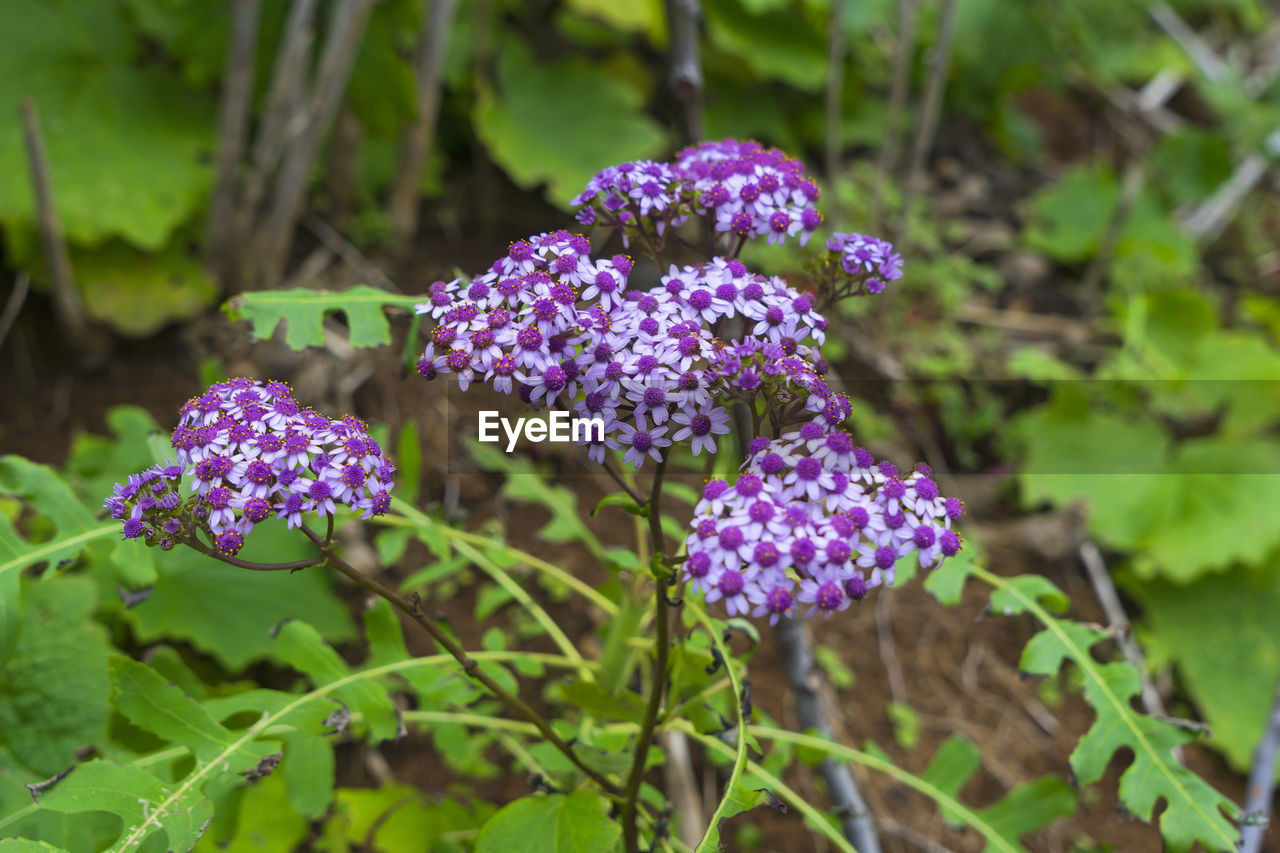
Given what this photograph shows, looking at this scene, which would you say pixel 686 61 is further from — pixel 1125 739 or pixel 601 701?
pixel 1125 739

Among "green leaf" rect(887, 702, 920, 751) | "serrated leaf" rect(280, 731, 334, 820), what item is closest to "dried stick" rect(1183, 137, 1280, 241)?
"green leaf" rect(887, 702, 920, 751)

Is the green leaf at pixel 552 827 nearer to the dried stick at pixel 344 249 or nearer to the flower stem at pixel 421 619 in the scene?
the flower stem at pixel 421 619

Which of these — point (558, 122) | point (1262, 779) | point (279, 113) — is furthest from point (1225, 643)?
point (279, 113)

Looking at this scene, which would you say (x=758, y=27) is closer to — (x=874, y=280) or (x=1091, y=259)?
(x=1091, y=259)

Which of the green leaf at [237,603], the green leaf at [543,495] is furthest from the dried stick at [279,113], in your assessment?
the green leaf at [543,495]

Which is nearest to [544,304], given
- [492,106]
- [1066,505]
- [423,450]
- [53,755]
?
[53,755]

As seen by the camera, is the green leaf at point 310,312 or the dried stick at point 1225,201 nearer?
the green leaf at point 310,312

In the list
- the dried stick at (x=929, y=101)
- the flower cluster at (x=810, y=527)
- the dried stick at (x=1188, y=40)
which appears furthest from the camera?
the dried stick at (x=1188, y=40)
